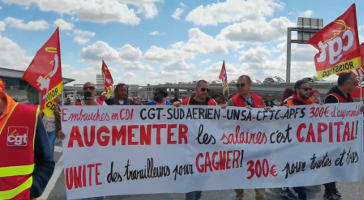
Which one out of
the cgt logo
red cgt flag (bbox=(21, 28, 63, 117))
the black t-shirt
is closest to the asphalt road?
red cgt flag (bbox=(21, 28, 63, 117))

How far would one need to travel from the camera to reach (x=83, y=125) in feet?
12.8

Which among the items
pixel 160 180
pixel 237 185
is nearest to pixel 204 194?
pixel 237 185

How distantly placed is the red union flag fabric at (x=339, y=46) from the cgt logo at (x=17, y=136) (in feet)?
15.4

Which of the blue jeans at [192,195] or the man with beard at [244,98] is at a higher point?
the man with beard at [244,98]

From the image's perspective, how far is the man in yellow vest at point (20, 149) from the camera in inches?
72.3

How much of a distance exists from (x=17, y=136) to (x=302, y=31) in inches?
1919

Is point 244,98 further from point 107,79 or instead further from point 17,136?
point 107,79

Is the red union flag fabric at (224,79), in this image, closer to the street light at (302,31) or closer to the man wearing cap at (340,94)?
the man wearing cap at (340,94)

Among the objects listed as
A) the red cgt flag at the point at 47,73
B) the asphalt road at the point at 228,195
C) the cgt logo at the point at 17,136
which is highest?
the red cgt flag at the point at 47,73

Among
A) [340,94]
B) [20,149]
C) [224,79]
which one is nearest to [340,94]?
[340,94]

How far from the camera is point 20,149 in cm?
186

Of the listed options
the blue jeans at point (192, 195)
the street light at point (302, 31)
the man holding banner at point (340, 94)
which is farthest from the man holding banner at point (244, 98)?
the street light at point (302, 31)

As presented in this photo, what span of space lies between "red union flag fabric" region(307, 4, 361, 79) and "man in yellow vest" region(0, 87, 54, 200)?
4625mm

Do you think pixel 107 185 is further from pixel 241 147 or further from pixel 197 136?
pixel 241 147
